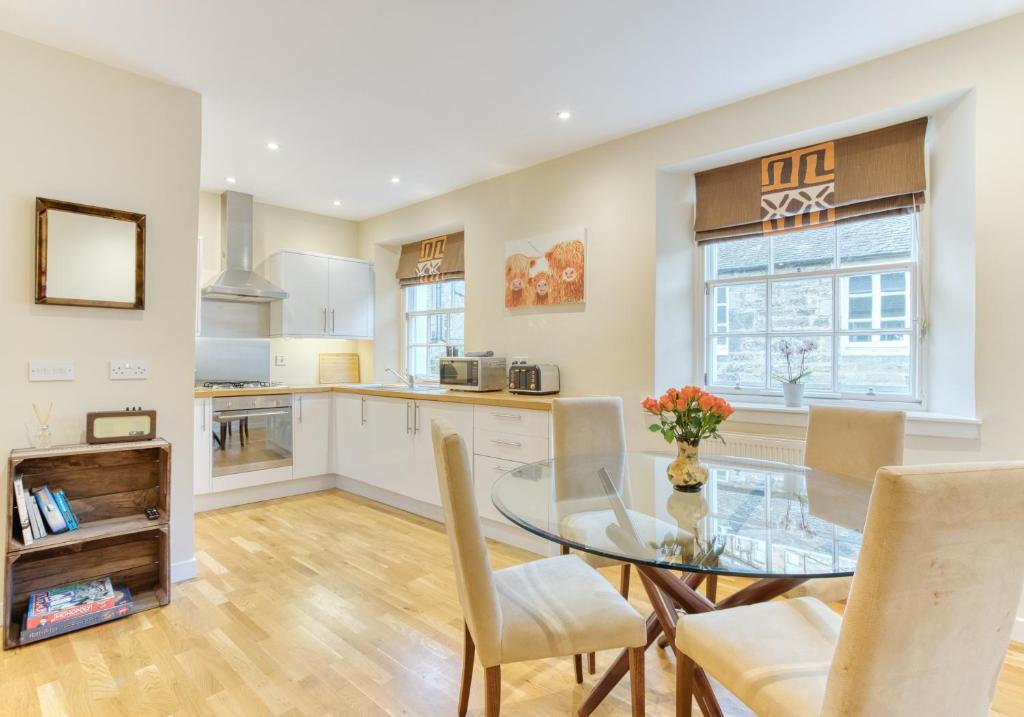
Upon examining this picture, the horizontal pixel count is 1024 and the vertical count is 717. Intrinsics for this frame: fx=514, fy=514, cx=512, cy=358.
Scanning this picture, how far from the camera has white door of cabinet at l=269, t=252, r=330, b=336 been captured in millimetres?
4609

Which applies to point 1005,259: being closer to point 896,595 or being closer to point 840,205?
point 840,205

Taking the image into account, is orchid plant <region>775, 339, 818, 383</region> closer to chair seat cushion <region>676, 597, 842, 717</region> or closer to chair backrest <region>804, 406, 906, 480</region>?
chair backrest <region>804, 406, 906, 480</region>

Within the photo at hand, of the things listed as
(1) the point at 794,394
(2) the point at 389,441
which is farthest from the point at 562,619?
(2) the point at 389,441

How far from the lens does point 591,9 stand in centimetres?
209

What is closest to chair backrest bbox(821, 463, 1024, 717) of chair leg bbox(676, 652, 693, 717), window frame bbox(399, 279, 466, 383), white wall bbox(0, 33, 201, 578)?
chair leg bbox(676, 652, 693, 717)

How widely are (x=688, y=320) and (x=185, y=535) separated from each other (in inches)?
125

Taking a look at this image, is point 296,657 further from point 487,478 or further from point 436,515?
point 436,515

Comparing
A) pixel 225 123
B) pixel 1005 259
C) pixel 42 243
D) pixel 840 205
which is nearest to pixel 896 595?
pixel 1005 259

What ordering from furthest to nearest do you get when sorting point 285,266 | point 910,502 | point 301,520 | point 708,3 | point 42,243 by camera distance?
point 285,266, point 301,520, point 42,243, point 708,3, point 910,502

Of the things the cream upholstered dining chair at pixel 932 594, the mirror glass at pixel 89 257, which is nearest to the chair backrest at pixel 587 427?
the cream upholstered dining chair at pixel 932 594

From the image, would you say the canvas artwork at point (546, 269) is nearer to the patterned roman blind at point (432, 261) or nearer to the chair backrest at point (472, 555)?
the patterned roman blind at point (432, 261)

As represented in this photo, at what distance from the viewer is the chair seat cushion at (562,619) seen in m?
1.36

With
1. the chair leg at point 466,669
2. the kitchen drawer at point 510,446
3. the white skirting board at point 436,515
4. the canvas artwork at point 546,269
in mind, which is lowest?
the white skirting board at point 436,515

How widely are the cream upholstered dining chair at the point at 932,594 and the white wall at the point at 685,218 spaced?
169 centimetres
